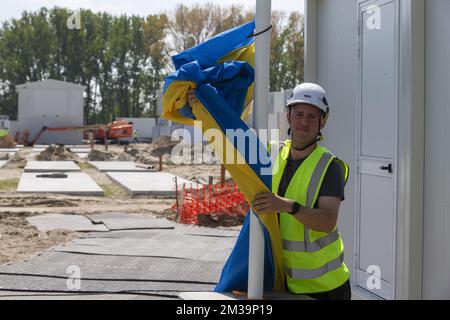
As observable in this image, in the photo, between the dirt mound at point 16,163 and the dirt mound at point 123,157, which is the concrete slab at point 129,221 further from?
the dirt mound at point 123,157

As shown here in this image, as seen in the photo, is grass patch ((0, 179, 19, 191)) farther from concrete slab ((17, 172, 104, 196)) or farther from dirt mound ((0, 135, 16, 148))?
dirt mound ((0, 135, 16, 148))

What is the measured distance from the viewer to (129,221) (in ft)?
46.3

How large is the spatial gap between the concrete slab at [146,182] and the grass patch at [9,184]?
133 inches

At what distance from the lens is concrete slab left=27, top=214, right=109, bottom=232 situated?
13.1 metres

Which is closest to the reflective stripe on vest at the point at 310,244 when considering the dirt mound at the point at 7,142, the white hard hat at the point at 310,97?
the white hard hat at the point at 310,97

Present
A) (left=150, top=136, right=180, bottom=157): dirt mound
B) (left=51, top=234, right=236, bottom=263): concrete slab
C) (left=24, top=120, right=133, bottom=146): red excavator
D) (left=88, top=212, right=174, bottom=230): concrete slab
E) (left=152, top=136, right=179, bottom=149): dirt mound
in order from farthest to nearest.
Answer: (left=24, top=120, right=133, bottom=146): red excavator, (left=152, top=136, right=179, bottom=149): dirt mound, (left=150, top=136, right=180, bottom=157): dirt mound, (left=88, top=212, right=174, bottom=230): concrete slab, (left=51, top=234, right=236, bottom=263): concrete slab

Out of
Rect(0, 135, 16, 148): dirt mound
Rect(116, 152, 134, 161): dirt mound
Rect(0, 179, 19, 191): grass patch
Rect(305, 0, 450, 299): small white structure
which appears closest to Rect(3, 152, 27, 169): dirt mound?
Rect(116, 152, 134, 161): dirt mound

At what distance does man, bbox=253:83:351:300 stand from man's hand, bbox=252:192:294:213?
1.3 inches

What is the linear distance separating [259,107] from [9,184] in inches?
854

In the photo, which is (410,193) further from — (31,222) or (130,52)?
(130,52)

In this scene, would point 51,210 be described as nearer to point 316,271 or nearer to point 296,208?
point 316,271

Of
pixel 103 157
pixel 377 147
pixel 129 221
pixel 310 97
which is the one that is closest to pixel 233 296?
pixel 310 97

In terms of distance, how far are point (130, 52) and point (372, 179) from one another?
274 feet

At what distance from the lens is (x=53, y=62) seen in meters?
85.0
